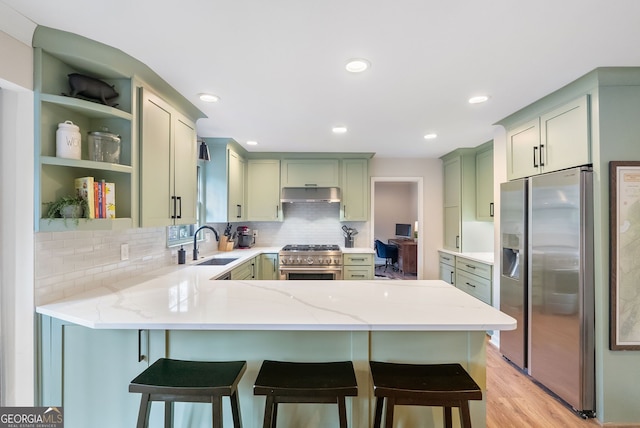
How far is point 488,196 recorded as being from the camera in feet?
12.3

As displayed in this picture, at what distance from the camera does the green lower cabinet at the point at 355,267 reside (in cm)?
400

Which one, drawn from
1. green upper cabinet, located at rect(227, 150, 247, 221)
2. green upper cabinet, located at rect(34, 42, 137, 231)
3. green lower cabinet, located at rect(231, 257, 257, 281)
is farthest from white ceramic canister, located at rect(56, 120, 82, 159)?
green upper cabinet, located at rect(227, 150, 247, 221)

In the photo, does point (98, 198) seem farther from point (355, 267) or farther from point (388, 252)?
point (388, 252)

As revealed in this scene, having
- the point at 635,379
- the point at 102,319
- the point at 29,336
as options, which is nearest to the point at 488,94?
the point at 635,379

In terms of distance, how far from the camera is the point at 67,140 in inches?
60.8

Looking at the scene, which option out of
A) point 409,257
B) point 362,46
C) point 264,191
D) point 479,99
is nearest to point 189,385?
point 362,46

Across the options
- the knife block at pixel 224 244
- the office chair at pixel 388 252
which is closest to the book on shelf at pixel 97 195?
the knife block at pixel 224 244

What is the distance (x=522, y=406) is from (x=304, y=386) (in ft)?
6.39

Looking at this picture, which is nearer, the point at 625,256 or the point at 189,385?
the point at 189,385

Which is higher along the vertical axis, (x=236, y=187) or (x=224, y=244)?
(x=236, y=187)

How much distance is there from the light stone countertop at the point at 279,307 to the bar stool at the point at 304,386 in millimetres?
211

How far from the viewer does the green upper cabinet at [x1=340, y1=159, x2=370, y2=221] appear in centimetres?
429

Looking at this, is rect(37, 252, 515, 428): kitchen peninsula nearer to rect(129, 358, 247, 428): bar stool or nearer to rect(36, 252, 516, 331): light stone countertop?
rect(36, 252, 516, 331): light stone countertop

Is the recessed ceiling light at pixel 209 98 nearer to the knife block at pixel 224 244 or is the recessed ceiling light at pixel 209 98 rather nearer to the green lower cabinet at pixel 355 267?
the knife block at pixel 224 244
